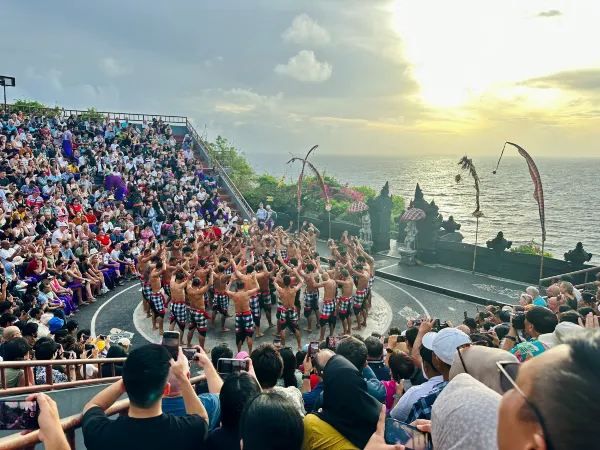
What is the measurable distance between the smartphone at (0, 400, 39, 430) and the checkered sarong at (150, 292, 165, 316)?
8.54 meters

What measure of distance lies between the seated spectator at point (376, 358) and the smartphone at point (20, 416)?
133 inches

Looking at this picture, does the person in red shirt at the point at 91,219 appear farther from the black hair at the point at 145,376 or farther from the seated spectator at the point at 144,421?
the black hair at the point at 145,376

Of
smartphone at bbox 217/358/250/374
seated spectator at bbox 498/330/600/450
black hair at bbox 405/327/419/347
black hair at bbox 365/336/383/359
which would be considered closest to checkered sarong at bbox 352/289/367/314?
black hair at bbox 405/327/419/347

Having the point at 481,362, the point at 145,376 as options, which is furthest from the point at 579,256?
the point at 145,376

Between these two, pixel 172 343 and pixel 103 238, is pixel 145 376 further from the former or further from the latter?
pixel 103 238

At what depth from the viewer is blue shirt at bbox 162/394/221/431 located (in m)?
2.81

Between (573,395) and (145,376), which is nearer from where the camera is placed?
(573,395)

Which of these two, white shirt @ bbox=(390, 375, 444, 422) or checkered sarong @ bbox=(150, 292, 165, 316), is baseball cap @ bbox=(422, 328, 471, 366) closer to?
white shirt @ bbox=(390, 375, 444, 422)

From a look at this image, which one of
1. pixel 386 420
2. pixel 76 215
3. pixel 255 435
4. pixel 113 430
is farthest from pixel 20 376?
pixel 76 215

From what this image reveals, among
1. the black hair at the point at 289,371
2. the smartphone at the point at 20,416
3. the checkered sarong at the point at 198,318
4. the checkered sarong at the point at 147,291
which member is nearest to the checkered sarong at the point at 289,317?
the checkered sarong at the point at 198,318

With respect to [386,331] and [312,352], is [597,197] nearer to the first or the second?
[386,331]

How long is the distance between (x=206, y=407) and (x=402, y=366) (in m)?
2.32

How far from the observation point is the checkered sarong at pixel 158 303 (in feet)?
34.6

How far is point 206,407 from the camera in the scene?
2906 millimetres
